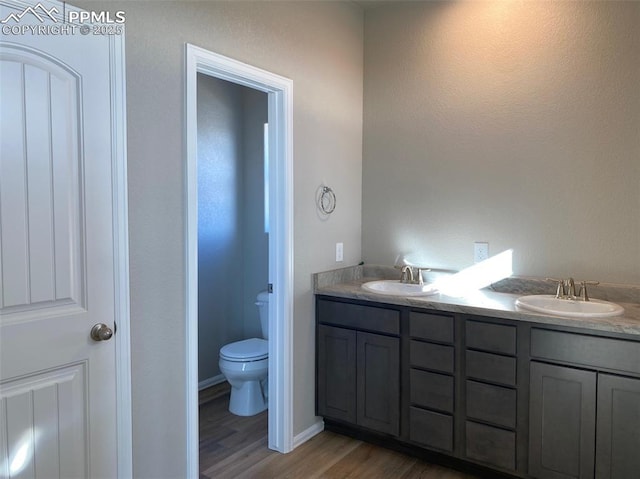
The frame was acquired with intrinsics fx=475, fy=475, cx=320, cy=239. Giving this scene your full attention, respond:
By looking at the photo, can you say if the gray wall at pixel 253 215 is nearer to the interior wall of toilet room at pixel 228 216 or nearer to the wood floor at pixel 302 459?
the interior wall of toilet room at pixel 228 216

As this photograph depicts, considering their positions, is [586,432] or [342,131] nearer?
[586,432]

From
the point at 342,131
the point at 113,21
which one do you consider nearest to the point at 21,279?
the point at 113,21

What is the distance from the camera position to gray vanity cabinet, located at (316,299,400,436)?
2598mm

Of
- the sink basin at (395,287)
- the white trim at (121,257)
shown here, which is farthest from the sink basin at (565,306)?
the white trim at (121,257)

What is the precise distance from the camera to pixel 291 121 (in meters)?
2.65

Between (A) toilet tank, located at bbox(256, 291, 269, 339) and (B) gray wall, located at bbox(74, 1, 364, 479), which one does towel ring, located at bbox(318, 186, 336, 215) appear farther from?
(A) toilet tank, located at bbox(256, 291, 269, 339)

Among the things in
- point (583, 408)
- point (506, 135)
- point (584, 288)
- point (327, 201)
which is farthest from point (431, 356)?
point (506, 135)

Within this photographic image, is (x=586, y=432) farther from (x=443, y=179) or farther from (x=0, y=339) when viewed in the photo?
(x=0, y=339)

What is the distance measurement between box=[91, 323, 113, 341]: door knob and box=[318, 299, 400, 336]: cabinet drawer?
133 centimetres

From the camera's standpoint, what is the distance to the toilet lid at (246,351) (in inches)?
118

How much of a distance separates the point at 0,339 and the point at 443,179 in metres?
2.42

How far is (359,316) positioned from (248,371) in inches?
33.0

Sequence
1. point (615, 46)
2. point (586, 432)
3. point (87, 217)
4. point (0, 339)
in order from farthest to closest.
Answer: point (615, 46) < point (586, 432) < point (87, 217) < point (0, 339)

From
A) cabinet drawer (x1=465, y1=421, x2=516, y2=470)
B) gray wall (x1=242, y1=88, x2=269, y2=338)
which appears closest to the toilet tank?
gray wall (x1=242, y1=88, x2=269, y2=338)
